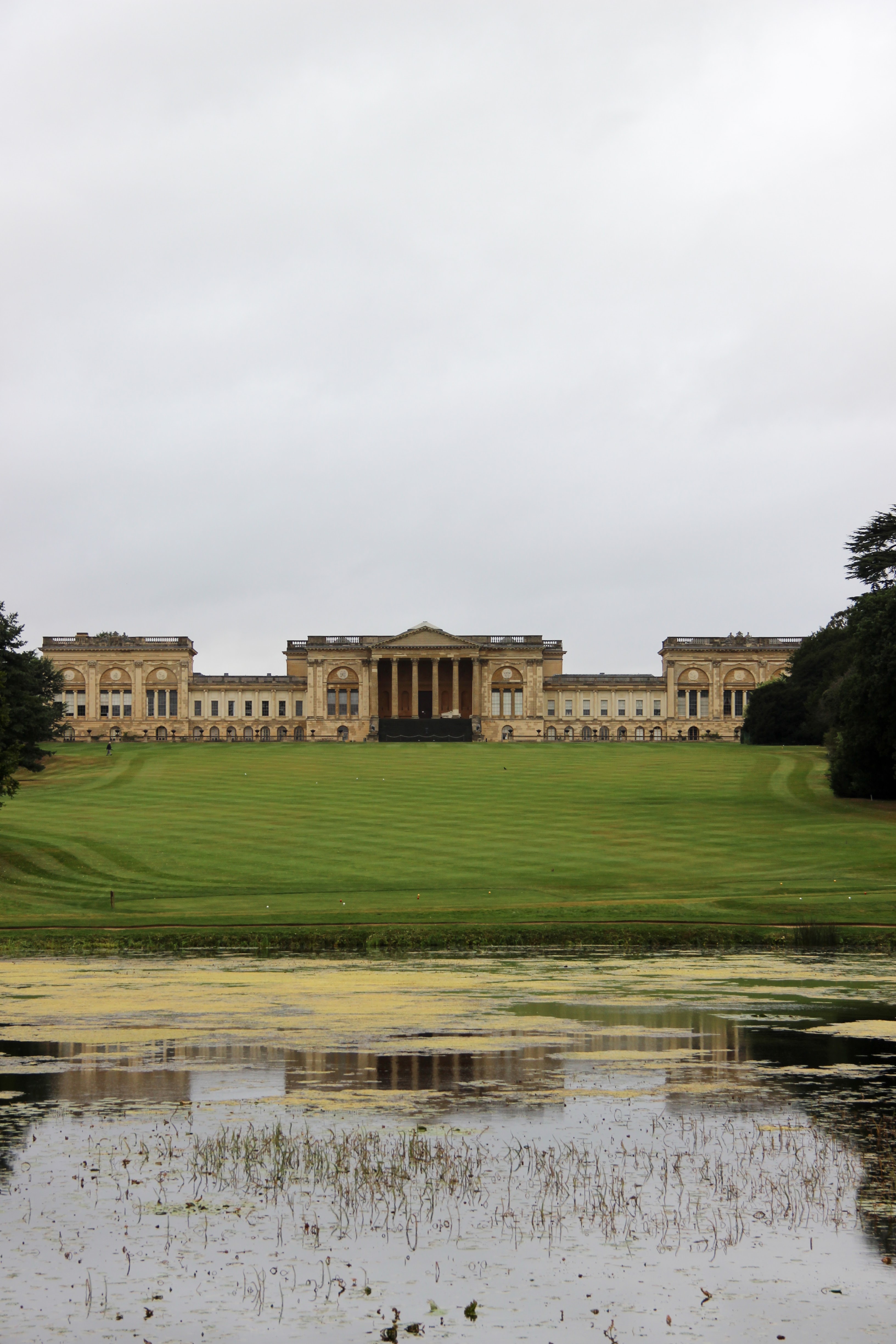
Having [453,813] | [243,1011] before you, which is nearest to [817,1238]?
[243,1011]

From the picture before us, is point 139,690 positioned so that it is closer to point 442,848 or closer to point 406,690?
point 406,690

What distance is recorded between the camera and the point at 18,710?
80.2 metres

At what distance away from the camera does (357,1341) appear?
9.40 m

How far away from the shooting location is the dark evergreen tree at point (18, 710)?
53125 millimetres

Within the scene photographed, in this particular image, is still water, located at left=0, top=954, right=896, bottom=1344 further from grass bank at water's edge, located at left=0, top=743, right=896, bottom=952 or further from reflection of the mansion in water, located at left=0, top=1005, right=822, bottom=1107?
grass bank at water's edge, located at left=0, top=743, right=896, bottom=952

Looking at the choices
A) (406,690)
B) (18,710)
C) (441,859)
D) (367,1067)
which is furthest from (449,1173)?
(406,690)

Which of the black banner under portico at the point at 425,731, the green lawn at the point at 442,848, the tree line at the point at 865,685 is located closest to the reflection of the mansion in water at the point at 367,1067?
the green lawn at the point at 442,848

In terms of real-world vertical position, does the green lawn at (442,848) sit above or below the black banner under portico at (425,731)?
below

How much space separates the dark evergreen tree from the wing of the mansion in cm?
6913

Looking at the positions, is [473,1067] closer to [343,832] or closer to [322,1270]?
[322,1270]

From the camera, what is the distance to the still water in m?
10.0

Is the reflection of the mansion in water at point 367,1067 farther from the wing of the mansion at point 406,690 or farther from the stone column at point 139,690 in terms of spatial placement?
the stone column at point 139,690

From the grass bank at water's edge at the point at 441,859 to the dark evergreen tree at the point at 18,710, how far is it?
108 inches

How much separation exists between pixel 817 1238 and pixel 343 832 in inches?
2076
